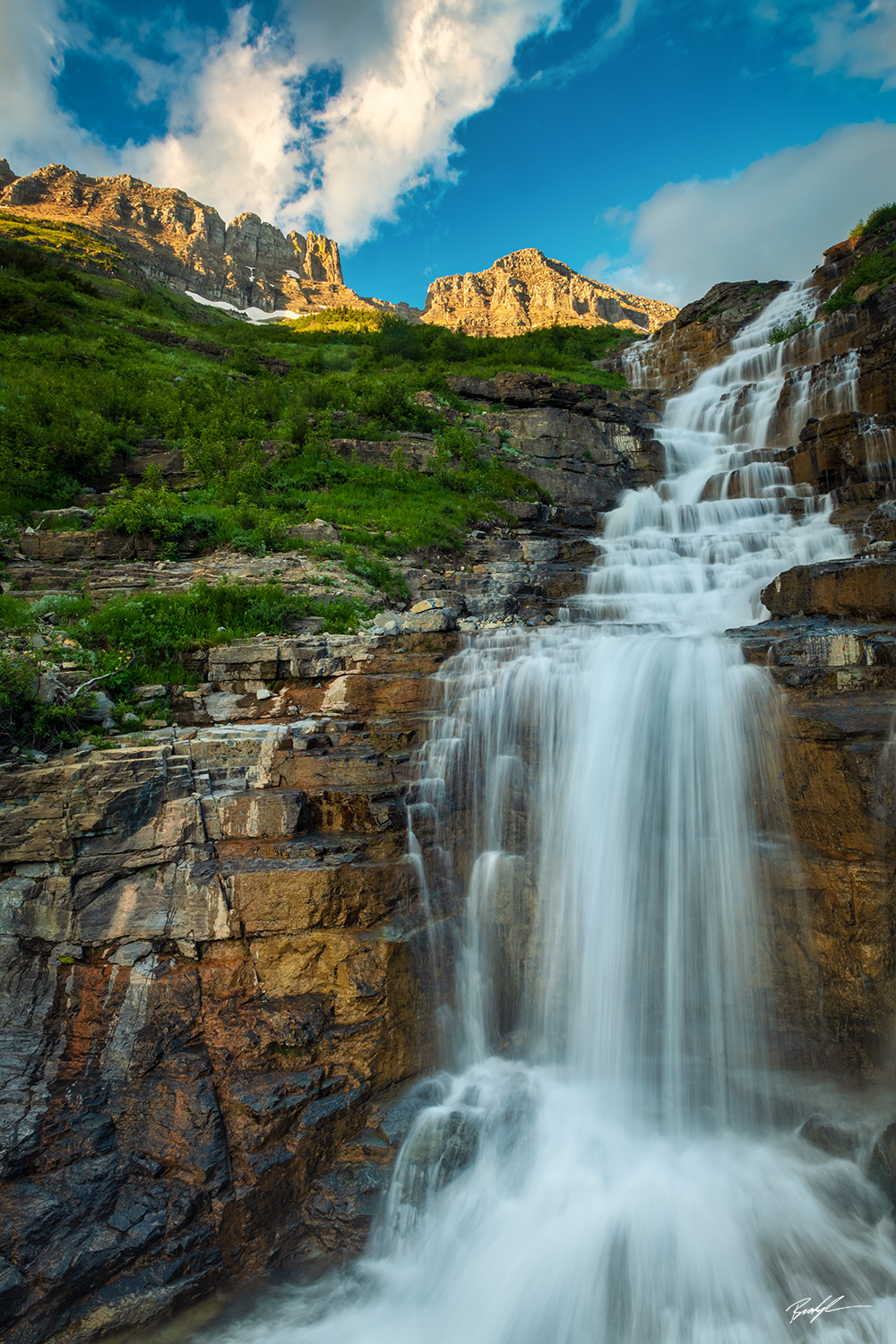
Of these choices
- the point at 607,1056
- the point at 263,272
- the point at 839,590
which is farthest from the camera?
the point at 263,272

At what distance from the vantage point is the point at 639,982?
6191 millimetres

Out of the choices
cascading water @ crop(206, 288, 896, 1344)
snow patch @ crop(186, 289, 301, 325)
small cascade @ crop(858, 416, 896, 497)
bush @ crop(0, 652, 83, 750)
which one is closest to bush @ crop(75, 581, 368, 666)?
bush @ crop(0, 652, 83, 750)

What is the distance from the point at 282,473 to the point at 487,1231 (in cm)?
1442

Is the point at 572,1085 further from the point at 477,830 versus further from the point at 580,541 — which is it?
the point at 580,541

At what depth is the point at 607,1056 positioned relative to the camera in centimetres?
601

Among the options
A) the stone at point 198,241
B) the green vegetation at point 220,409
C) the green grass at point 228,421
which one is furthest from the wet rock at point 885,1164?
the stone at point 198,241

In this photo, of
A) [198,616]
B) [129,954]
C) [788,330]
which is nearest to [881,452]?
[788,330]

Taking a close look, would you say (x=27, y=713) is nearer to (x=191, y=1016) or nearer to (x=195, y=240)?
(x=191, y=1016)

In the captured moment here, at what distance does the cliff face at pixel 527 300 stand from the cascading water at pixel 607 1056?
7890cm

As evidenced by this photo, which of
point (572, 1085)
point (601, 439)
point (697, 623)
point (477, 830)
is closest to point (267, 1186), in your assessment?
point (572, 1085)

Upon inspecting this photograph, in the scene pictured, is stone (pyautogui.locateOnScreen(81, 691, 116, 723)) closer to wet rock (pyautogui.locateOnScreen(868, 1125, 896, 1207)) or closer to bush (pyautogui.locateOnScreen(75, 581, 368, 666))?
bush (pyautogui.locateOnScreen(75, 581, 368, 666))
